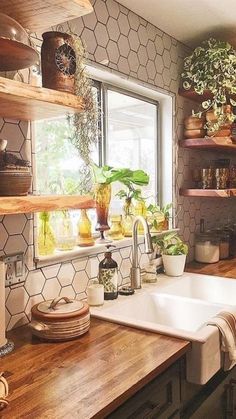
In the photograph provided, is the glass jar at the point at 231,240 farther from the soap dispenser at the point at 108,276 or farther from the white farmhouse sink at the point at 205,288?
the soap dispenser at the point at 108,276

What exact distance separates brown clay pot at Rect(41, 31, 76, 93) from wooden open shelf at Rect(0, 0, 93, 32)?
6cm

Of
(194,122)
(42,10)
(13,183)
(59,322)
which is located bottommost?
(59,322)

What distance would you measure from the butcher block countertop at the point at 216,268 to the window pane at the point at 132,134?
1.75 ft

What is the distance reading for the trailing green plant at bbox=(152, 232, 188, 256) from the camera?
2.29 meters

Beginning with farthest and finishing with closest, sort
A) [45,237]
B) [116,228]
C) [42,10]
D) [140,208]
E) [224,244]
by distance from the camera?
[224,244]
[140,208]
[116,228]
[45,237]
[42,10]

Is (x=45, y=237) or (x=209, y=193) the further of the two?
(x=209, y=193)

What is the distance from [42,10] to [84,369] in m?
1.09

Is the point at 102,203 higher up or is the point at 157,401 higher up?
the point at 102,203

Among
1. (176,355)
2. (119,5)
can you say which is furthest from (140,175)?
(176,355)

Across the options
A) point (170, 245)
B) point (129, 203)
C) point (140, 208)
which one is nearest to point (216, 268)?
point (170, 245)

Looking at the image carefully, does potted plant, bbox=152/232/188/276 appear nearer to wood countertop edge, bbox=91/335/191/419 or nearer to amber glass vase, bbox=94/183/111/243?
amber glass vase, bbox=94/183/111/243

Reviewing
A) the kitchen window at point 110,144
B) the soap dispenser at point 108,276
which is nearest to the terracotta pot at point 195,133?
the kitchen window at point 110,144

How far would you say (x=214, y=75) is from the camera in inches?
93.7

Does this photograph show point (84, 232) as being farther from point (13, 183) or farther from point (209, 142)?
point (209, 142)
